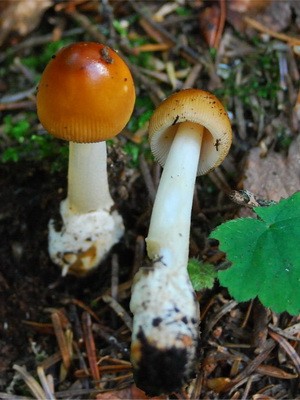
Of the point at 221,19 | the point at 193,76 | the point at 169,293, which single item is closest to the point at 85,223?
the point at 169,293

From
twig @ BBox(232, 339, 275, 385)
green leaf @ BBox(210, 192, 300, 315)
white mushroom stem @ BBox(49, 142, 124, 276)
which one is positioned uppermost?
green leaf @ BBox(210, 192, 300, 315)

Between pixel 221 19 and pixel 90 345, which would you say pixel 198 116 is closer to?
pixel 90 345

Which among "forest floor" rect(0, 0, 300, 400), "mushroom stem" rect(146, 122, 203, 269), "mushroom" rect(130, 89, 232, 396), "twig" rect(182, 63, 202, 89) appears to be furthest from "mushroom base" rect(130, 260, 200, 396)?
"twig" rect(182, 63, 202, 89)

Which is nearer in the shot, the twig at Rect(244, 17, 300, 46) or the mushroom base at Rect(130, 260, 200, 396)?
the mushroom base at Rect(130, 260, 200, 396)

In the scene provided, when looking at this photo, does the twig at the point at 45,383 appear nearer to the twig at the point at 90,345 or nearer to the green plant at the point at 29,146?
the twig at the point at 90,345

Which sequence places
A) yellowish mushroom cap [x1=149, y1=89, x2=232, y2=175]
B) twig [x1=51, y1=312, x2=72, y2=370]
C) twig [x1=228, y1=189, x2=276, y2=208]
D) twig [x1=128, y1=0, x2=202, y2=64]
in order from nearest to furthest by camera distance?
yellowish mushroom cap [x1=149, y1=89, x2=232, y2=175] → twig [x1=228, y1=189, x2=276, y2=208] → twig [x1=51, y1=312, x2=72, y2=370] → twig [x1=128, y1=0, x2=202, y2=64]

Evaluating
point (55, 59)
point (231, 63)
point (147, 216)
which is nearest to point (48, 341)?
point (147, 216)

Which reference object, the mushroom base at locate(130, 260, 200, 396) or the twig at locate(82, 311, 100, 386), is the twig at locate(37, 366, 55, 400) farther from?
the mushroom base at locate(130, 260, 200, 396)
